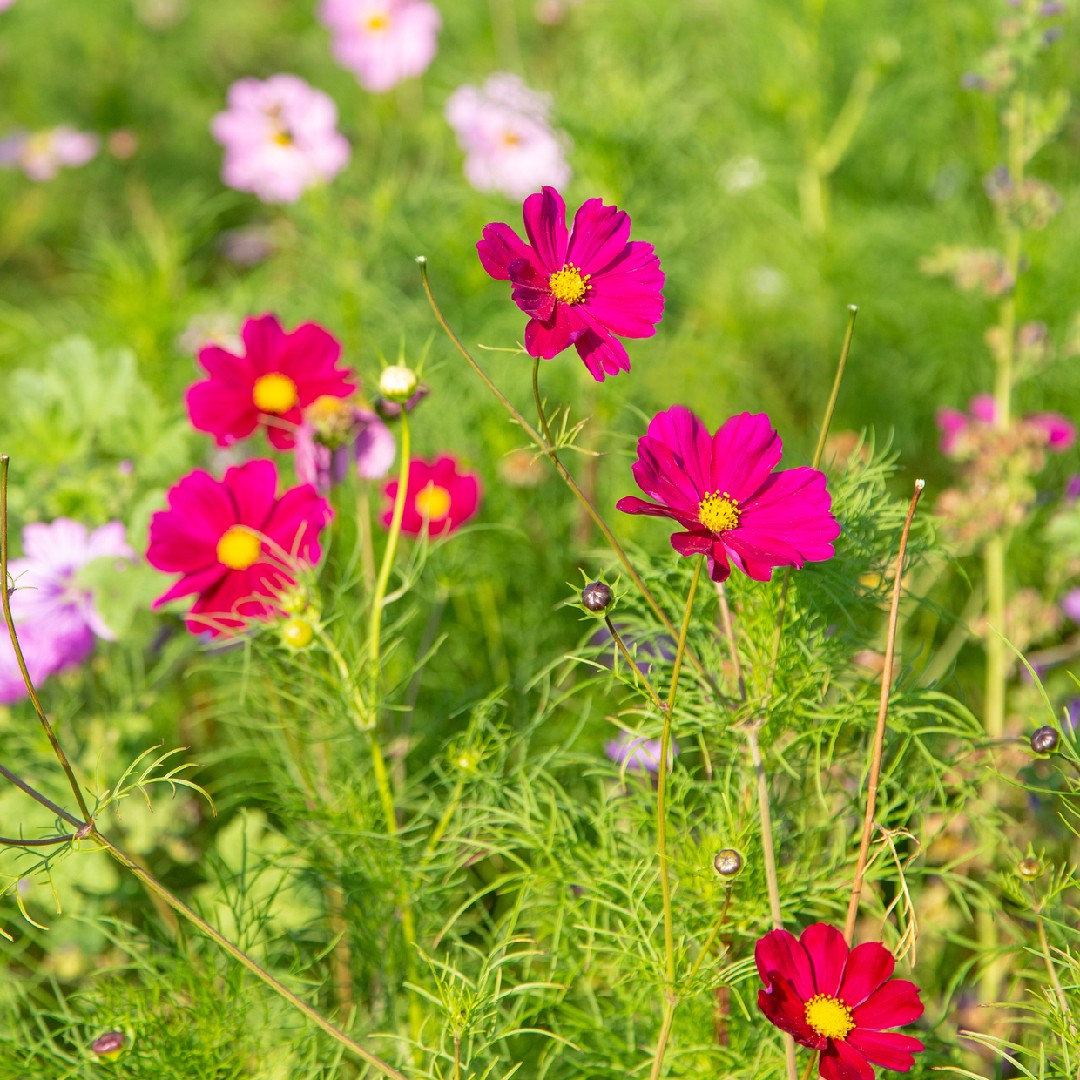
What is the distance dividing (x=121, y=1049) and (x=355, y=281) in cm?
98

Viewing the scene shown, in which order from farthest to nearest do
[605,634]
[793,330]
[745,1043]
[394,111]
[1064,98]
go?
1. [394,111]
2. [793,330]
3. [605,634]
4. [1064,98]
5. [745,1043]

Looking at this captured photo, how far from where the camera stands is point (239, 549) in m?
0.83

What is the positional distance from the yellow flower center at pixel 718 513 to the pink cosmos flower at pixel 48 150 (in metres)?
1.95

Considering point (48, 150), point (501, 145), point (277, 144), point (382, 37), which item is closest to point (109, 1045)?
point (277, 144)

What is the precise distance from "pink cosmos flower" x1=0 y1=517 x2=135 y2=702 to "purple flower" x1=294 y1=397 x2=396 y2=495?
0.75 feet

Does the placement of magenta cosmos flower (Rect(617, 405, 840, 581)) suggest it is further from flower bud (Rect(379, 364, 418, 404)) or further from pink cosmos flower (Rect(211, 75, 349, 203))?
pink cosmos flower (Rect(211, 75, 349, 203))

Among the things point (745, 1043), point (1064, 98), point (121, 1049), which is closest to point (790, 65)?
point (1064, 98)

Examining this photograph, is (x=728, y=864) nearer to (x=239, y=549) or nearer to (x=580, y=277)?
(x=580, y=277)

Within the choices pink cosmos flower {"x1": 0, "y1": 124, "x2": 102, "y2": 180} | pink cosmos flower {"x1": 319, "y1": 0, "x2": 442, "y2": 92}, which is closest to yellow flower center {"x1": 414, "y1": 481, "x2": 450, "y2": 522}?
pink cosmos flower {"x1": 319, "y1": 0, "x2": 442, "y2": 92}

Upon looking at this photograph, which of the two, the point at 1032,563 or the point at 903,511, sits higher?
the point at 903,511

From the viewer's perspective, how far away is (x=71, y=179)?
2.50 metres

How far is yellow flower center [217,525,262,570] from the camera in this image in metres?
0.83

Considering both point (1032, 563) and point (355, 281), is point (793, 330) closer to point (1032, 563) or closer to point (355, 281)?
point (1032, 563)

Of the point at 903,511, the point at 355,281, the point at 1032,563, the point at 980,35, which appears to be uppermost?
the point at 980,35
